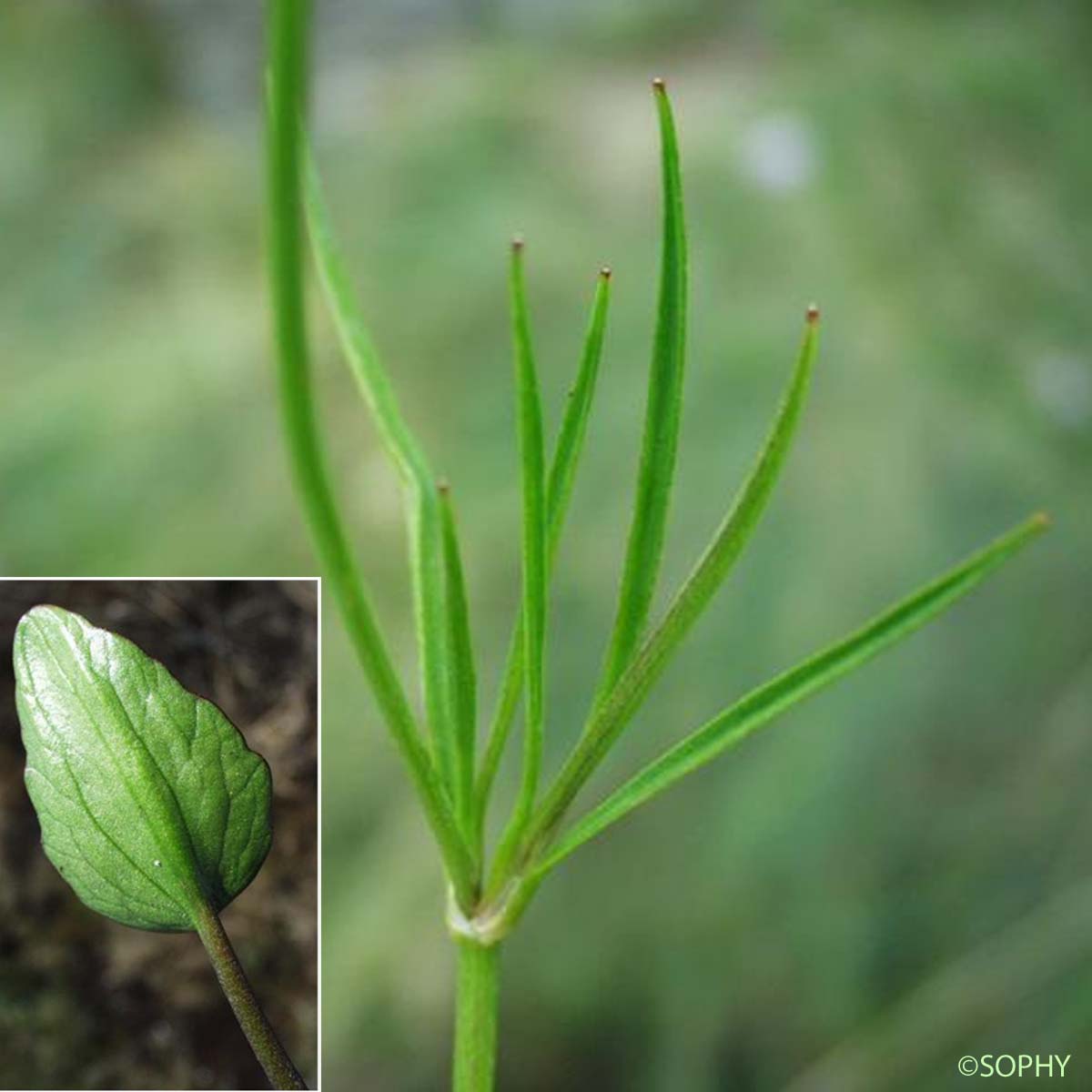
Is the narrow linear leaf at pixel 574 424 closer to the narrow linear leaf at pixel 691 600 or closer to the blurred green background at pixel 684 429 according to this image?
the narrow linear leaf at pixel 691 600

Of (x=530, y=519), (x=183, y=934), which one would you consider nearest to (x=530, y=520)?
(x=530, y=519)

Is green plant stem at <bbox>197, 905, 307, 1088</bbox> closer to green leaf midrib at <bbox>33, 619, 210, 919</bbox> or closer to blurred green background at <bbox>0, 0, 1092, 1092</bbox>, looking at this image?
green leaf midrib at <bbox>33, 619, 210, 919</bbox>

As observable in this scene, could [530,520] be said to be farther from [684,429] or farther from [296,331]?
[684,429]

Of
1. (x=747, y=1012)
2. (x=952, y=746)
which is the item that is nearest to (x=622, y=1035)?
(x=747, y=1012)

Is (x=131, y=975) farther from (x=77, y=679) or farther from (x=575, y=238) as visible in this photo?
(x=575, y=238)

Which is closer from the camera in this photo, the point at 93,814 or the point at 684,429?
the point at 93,814

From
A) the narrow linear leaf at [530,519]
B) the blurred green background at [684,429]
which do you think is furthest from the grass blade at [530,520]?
the blurred green background at [684,429]

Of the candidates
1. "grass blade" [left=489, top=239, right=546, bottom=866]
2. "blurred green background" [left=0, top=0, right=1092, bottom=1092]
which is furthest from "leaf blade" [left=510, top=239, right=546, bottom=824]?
"blurred green background" [left=0, top=0, right=1092, bottom=1092]
